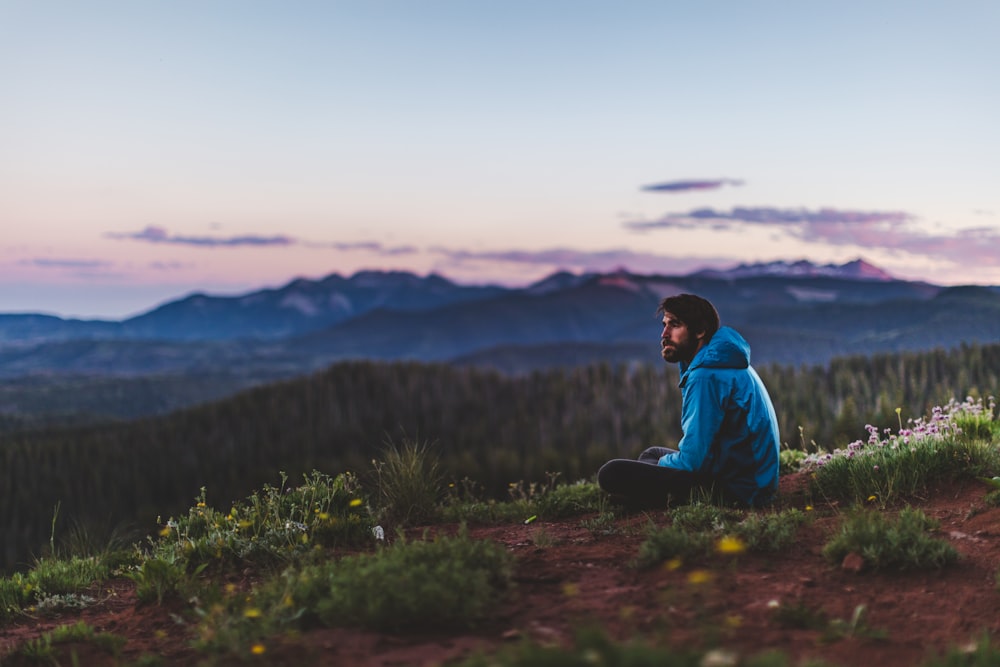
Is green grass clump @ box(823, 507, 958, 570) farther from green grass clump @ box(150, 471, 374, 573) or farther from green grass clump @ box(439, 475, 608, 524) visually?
green grass clump @ box(150, 471, 374, 573)

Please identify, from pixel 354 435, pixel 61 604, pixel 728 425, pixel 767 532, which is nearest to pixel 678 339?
pixel 728 425

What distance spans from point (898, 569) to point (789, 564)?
0.79 meters

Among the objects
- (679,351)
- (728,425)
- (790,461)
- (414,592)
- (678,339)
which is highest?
(678,339)

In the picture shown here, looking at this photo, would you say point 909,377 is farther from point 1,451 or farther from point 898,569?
point 1,451

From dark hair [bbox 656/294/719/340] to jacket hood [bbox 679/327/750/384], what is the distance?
0.21 metres

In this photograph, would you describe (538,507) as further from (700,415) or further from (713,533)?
(713,533)

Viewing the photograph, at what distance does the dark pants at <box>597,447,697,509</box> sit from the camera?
8.59 metres

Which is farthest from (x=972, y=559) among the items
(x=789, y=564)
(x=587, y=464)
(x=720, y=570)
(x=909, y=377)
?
(x=909, y=377)

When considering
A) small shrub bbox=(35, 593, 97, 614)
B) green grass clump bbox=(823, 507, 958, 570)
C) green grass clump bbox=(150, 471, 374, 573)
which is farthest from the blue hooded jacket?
small shrub bbox=(35, 593, 97, 614)

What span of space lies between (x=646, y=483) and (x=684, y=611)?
11.3 feet

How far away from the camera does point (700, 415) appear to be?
26.0 feet

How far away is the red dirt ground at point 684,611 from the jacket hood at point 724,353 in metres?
1.66

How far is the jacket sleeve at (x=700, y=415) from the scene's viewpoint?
792 centimetres

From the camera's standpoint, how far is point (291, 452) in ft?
547
